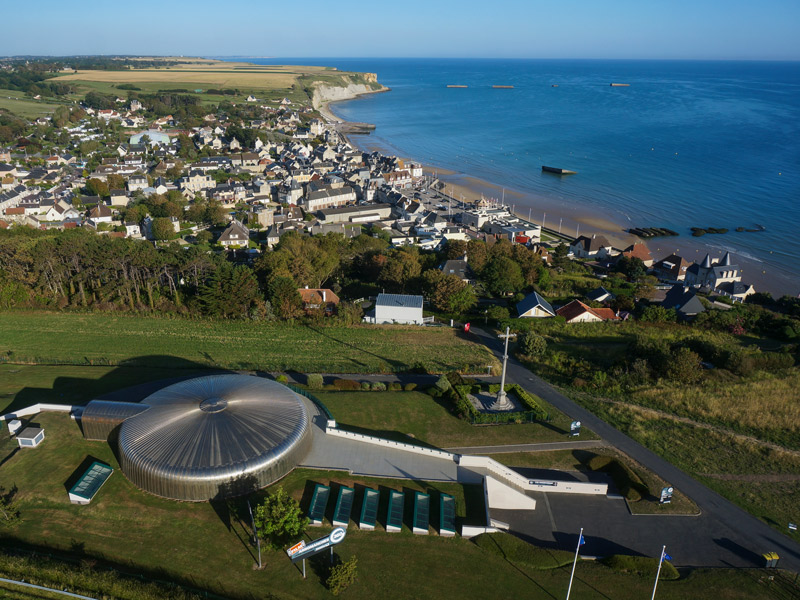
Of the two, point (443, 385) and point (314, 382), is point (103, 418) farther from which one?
point (443, 385)

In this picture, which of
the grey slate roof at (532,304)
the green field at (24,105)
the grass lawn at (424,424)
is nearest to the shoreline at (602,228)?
the grey slate roof at (532,304)

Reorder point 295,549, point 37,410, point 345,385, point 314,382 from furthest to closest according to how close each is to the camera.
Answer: point 345,385, point 314,382, point 37,410, point 295,549

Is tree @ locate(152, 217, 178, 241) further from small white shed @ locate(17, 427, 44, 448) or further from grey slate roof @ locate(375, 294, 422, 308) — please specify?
small white shed @ locate(17, 427, 44, 448)

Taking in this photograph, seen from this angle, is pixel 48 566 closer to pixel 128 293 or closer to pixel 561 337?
pixel 128 293

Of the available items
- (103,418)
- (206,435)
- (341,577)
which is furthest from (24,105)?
(341,577)

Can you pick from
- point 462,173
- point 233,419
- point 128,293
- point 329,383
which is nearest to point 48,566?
point 233,419

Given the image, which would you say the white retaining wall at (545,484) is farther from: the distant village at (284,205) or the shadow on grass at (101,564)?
the distant village at (284,205)

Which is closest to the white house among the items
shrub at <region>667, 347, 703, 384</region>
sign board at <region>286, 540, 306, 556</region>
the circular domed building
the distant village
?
the distant village
